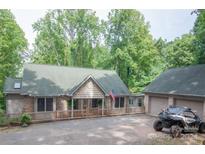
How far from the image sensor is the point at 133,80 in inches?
568

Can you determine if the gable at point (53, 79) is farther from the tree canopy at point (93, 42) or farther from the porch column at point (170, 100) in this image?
the porch column at point (170, 100)

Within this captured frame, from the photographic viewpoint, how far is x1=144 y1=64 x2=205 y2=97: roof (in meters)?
9.99

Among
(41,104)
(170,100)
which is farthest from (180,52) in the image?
(41,104)

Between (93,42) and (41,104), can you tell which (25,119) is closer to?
(41,104)

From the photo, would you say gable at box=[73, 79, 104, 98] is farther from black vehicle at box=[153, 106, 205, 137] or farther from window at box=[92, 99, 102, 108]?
black vehicle at box=[153, 106, 205, 137]

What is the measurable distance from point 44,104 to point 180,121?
6991 mm

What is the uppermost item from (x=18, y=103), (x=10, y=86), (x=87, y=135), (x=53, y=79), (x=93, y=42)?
(x=93, y=42)

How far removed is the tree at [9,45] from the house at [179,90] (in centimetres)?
747

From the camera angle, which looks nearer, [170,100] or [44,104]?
[170,100]

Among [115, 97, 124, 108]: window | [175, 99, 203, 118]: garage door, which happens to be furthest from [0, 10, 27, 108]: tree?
[175, 99, 203, 118]: garage door

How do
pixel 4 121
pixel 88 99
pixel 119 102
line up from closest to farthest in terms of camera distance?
pixel 4 121 < pixel 88 99 < pixel 119 102

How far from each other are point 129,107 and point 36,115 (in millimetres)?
5853

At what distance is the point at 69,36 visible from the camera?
9.97 meters
